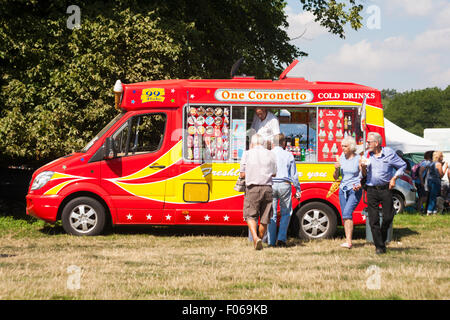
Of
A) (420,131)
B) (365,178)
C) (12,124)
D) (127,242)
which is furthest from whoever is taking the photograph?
(420,131)

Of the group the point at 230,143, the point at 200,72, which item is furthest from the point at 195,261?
the point at 200,72

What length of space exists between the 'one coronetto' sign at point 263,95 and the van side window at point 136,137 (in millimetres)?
1137

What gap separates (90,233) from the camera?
36.7ft

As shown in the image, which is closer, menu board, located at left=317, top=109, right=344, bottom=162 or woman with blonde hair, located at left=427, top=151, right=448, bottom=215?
menu board, located at left=317, top=109, right=344, bottom=162

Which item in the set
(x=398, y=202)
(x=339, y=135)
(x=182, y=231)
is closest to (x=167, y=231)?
(x=182, y=231)

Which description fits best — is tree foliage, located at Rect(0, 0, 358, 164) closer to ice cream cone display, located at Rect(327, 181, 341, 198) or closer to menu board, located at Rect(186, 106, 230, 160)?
menu board, located at Rect(186, 106, 230, 160)

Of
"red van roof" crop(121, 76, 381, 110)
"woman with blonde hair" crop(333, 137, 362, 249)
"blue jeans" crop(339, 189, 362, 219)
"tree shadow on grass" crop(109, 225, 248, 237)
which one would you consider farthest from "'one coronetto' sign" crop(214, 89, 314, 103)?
"tree shadow on grass" crop(109, 225, 248, 237)

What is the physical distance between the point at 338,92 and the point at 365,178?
7.94 feet

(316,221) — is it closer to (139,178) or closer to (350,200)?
(350,200)

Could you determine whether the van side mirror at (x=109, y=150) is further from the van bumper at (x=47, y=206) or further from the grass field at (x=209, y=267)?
the grass field at (x=209, y=267)

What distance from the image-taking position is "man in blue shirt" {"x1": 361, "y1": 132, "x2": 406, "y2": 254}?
29.6 feet

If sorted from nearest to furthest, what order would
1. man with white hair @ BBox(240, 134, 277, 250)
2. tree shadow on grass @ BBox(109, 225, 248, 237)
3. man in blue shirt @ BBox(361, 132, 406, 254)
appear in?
man in blue shirt @ BBox(361, 132, 406, 254), man with white hair @ BBox(240, 134, 277, 250), tree shadow on grass @ BBox(109, 225, 248, 237)

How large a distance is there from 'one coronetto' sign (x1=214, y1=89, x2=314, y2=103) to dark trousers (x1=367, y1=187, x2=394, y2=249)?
2682 mm
